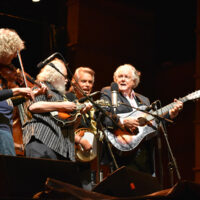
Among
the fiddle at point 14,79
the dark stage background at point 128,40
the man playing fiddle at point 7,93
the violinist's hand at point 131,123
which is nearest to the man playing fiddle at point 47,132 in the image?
the fiddle at point 14,79

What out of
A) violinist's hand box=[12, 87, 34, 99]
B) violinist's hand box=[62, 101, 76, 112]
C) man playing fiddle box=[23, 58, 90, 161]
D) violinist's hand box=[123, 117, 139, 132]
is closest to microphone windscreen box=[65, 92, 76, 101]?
man playing fiddle box=[23, 58, 90, 161]

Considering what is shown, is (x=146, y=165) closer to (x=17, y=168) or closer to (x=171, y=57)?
(x=17, y=168)

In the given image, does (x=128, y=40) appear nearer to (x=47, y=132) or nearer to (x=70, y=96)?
(x=70, y=96)

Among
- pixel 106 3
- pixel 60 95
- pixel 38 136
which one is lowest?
pixel 38 136

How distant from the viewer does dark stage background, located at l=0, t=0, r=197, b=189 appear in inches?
243

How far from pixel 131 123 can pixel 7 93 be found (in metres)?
1.44

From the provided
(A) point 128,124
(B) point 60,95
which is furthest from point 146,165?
(B) point 60,95

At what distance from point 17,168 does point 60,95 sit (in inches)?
68.2

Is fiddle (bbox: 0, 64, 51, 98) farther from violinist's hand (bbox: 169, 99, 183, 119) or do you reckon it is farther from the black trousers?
violinist's hand (bbox: 169, 99, 183, 119)

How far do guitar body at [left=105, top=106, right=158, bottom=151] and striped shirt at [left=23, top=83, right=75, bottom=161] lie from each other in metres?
0.61

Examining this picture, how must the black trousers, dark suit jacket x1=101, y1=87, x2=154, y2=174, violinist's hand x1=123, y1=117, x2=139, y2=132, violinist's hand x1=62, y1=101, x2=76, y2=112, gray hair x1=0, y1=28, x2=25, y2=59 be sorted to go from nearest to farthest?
1. gray hair x1=0, y1=28, x2=25, y2=59
2. the black trousers
3. violinist's hand x1=62, y1=101, x2=76, y2=112
4. dark suit jacket x1=101, y1=87, x2=154, y2=174
5. violinist's hand x1=123, y1=117, x2=139, y2=132

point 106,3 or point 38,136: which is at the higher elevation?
point 106,3

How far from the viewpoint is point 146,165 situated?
386 cm

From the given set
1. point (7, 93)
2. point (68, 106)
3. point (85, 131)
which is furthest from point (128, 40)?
point (7, 93)
